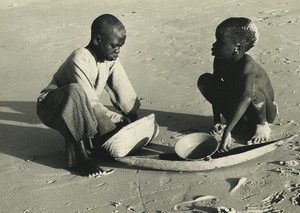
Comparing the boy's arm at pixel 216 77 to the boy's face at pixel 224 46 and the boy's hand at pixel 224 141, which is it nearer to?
the boy's face at pixel 224 46

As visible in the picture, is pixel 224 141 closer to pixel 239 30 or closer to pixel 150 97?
pixel 239 30

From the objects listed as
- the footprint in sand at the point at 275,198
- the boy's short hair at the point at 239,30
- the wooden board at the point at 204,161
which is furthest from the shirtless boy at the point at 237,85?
the footprint in sand at the point at 275,198

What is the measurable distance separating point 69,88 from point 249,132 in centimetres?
151

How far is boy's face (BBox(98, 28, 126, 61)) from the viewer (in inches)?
145

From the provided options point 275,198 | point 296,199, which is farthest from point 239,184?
point 296,199

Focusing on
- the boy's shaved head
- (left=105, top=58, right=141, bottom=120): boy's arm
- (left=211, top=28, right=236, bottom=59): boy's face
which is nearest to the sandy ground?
(left=105, top=58, right=141, bottom=120): boy's arm

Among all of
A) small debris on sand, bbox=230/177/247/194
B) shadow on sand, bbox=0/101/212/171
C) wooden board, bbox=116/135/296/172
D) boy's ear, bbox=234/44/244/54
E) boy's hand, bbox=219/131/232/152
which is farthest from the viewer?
shadow on sand, bbox=0/101/212/171

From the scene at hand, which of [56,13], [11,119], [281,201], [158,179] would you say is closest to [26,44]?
[56,13]

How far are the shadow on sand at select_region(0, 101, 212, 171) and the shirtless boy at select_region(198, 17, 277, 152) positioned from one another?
31cm

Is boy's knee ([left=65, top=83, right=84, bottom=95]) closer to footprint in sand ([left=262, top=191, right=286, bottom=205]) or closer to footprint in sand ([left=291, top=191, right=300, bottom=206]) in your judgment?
footprint in sand ([left=262, top=191, right=286, bottom=205])

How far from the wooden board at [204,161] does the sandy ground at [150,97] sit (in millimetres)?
74

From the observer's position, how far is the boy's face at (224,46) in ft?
12.1

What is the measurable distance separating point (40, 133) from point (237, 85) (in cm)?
179

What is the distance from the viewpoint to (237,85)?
12.5 feet
